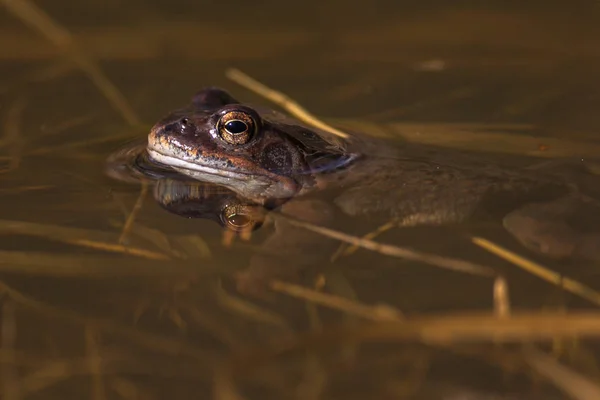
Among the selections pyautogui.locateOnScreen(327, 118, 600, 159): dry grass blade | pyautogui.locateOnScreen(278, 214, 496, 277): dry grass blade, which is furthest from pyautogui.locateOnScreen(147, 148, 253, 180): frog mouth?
pyautogui.locateOnScreen(327, 118, 600, 159): dry grass blade

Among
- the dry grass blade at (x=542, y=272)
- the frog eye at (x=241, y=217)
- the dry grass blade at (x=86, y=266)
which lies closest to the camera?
the dry grass blade at (x=542, y=272)

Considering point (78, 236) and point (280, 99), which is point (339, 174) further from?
point (78, 236)

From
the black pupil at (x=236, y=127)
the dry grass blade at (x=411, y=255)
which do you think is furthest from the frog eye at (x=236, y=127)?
the dry grass blade at (x=411, y=255)

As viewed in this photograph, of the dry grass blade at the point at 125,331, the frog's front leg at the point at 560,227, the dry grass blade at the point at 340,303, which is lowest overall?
the frog's front leg at the point at 560,227

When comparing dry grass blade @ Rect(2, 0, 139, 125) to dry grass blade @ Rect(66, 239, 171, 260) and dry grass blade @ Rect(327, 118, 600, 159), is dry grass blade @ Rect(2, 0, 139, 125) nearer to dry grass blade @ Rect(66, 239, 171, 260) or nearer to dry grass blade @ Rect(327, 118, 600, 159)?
dry grass blade @ Rect(327, 118, 600, 159)

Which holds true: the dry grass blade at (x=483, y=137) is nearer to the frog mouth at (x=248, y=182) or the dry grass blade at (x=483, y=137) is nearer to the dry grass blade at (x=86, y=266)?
the frog mouth at (x=248, y=182)

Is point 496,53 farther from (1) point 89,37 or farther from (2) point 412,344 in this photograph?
(2) point 412,344

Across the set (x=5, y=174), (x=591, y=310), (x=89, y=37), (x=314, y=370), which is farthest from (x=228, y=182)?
(x=89, y=37)
